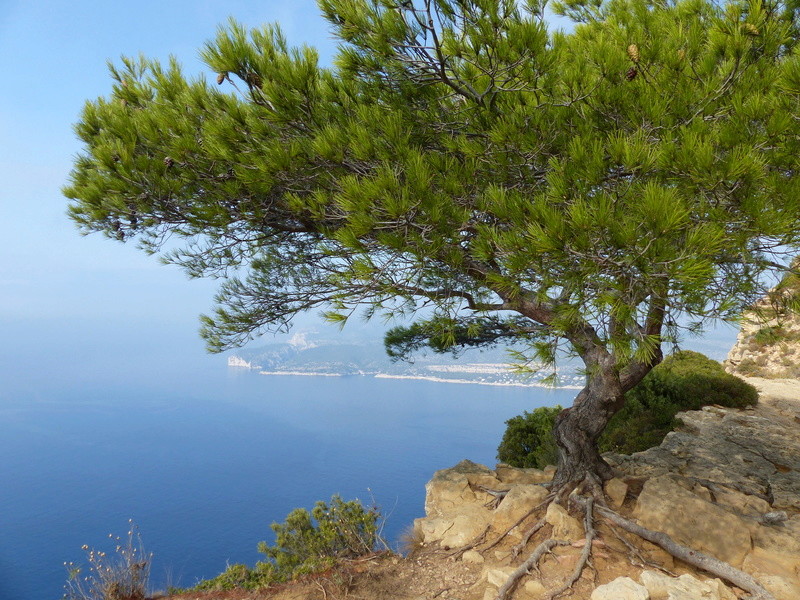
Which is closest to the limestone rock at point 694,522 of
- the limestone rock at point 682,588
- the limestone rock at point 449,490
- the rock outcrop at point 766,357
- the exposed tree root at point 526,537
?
the limestone rock at point 682,588

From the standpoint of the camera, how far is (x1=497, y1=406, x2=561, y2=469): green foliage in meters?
7.83

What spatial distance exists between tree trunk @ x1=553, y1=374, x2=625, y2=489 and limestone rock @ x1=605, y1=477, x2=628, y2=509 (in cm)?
10

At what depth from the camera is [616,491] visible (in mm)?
4422

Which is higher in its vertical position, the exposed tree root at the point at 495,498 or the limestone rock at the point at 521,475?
the limestone rock at the point at 521,475

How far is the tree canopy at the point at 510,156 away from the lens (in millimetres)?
2350

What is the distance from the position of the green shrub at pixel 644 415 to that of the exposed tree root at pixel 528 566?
123 inches

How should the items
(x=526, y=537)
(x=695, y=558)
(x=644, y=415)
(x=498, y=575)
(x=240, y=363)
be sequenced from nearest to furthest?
(x=498, y=575) → (x=695, y=558) → (x=526, y=537) → (x=644, y=415) → (x=240, y=363)

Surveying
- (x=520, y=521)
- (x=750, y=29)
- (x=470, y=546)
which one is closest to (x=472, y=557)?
(x=470, y=546)

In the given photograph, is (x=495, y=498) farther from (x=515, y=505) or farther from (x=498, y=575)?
(x=498, y=575)

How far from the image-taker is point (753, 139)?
8.29 feet

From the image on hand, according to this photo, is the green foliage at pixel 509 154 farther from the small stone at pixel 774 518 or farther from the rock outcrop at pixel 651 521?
the small stone at pixel 774 518

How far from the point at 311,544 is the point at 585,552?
271 centimetres

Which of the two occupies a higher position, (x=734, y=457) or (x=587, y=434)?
(x=587, y=434)

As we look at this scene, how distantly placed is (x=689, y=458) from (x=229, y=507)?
1668cm
